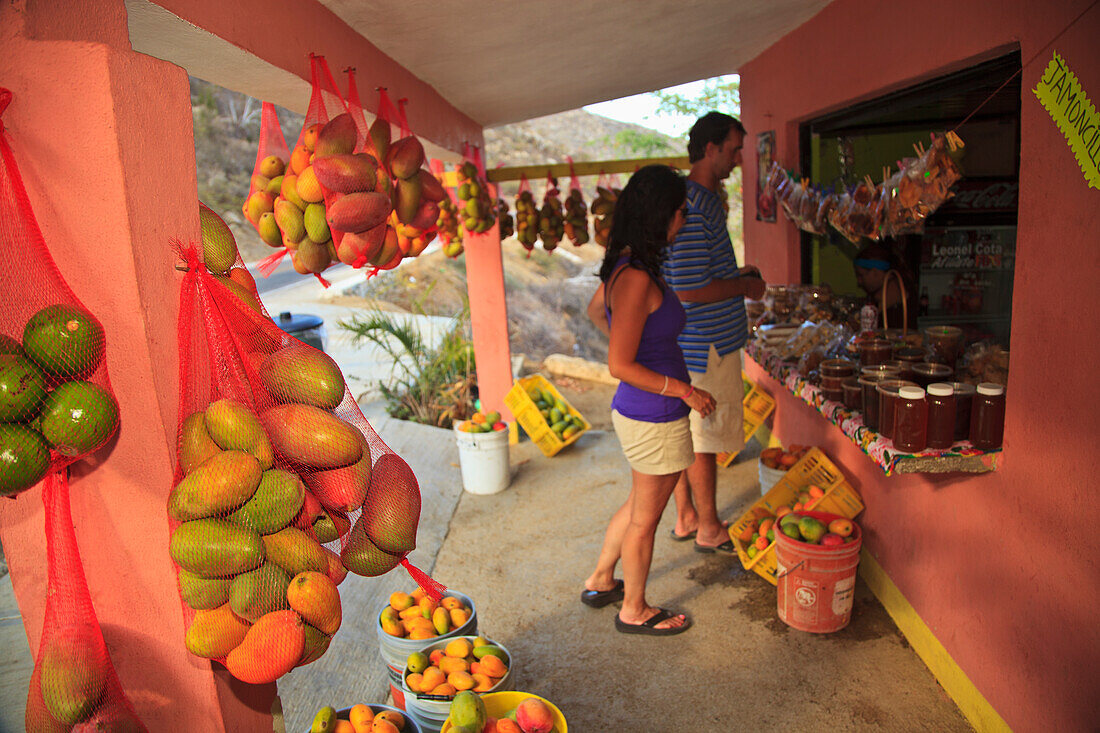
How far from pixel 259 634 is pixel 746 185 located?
214 inches

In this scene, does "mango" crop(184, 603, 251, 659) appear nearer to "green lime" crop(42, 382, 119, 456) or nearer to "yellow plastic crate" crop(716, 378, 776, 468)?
"green lime" crop(42, 382, 119, 456)

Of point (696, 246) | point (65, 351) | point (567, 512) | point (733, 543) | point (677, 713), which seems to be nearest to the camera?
point (65, 351)

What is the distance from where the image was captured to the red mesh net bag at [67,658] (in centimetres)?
127

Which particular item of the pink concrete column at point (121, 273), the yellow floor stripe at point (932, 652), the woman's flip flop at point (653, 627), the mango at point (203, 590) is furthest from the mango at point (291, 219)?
the yellow floor stripe at point (932, 652)

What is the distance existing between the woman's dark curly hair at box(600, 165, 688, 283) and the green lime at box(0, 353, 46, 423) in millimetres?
2052

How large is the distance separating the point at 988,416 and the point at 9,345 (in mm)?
2682

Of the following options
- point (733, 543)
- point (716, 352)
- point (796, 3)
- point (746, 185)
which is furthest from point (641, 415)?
point (746, 185)

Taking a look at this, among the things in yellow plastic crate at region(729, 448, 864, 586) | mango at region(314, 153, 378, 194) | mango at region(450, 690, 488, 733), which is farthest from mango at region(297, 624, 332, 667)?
yellow plastic crate at region(729, 448, 864, 586)

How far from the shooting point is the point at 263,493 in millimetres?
1273

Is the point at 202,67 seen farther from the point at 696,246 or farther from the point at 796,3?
the point at 796,3

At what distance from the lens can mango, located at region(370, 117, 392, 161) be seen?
103 inches

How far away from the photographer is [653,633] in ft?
10.9

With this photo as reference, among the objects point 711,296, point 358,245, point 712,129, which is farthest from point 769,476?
point 358,245

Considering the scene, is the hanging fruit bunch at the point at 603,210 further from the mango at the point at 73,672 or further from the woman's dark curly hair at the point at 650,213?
the mango at the point at 73,672
